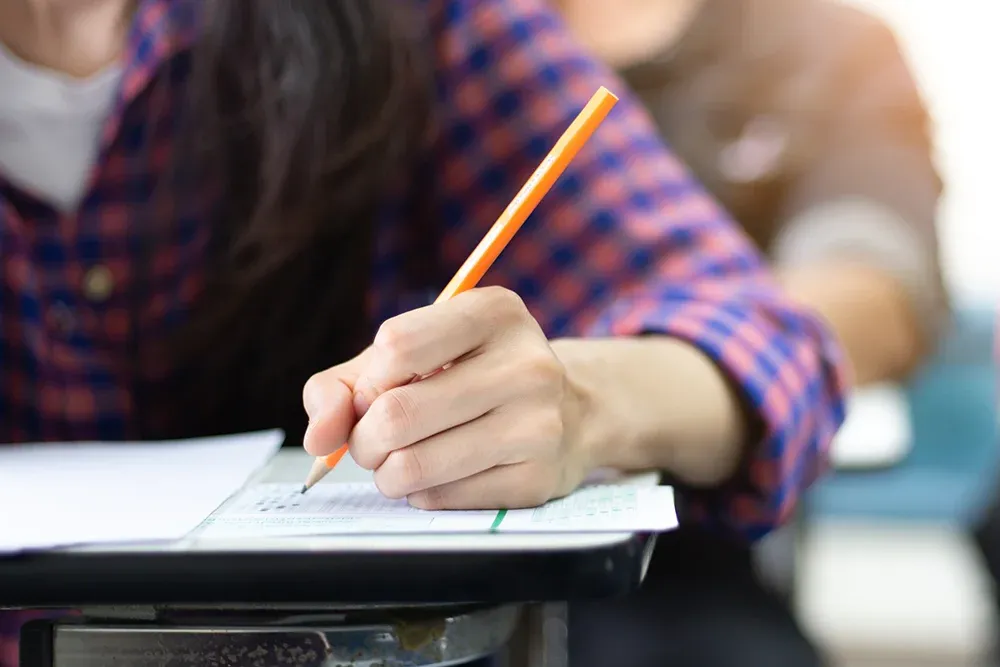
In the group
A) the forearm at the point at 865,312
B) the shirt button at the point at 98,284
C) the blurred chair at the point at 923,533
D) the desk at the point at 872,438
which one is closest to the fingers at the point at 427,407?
the shirt button at the point at 98,284

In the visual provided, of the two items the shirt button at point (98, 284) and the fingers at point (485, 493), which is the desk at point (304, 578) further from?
the shirt button at point (98, 284)

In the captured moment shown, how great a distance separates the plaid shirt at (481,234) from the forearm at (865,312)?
16.8 inches

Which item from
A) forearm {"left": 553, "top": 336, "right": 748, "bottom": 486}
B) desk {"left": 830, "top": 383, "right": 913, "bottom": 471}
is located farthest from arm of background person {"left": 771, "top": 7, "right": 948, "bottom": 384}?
forearm {"left": 553, "top": 336, "right": 748, "bottom": 486}

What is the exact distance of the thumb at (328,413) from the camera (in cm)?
35

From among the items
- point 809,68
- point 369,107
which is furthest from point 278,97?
point 809,68

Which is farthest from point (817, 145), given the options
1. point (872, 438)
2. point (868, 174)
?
point (872, 438)

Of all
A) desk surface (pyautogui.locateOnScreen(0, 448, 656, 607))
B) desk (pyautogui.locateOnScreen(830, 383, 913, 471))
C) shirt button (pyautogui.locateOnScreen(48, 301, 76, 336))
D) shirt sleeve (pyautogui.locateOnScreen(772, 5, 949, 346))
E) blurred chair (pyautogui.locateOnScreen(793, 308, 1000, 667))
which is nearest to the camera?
desk surface (pyautogui.locateOnScreen(0, 448, 656, 607))

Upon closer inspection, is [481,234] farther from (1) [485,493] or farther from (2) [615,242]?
(1) [485,493]

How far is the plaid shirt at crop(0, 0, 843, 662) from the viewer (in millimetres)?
557

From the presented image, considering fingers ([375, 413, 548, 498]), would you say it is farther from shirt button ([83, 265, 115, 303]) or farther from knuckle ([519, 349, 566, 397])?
shirt button ([83, 265, 115, 303])

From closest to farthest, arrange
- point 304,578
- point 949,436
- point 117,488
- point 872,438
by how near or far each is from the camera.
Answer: point 304,578 < point 117,488 < point 872,438 < point 949,436

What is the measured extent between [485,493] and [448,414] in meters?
0.03

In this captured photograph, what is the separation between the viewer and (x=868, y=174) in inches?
45.8

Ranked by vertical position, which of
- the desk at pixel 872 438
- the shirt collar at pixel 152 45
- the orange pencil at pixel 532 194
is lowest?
the desk at pixel 872 438
